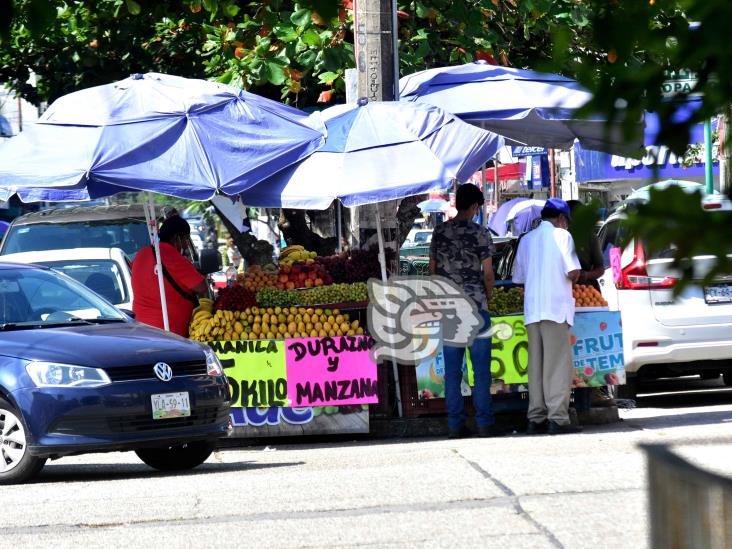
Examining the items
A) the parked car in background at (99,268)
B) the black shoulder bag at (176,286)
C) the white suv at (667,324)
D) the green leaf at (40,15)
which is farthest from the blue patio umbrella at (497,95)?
the green leaf at (40,15)

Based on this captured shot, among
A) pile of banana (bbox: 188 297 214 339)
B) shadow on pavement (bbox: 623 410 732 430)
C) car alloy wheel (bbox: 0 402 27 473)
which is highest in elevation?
pile of banana (bbox: 188 297 214 339)

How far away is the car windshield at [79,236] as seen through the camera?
16.2 m

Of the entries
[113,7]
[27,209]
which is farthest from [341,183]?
[27,209]

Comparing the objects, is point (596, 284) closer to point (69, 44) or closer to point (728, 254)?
point (728, 254)

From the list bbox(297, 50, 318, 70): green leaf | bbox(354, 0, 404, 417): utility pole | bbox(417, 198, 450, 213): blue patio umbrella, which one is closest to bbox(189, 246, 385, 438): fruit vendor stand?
bbox(354, 0, 404, 417): utility pole

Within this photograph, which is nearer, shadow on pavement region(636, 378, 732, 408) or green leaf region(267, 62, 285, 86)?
shadow on pavement region(636, 378, 732, 408)

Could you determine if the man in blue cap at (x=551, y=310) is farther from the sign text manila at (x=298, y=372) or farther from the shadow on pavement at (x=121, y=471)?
the shadow on pavement at (x=121, y=471)

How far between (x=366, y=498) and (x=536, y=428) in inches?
149

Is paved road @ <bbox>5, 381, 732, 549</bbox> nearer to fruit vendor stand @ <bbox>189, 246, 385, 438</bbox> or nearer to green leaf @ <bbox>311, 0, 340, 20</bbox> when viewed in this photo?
fruit vendor stand @ <bbox>189, 246, 385, 438</bbox>

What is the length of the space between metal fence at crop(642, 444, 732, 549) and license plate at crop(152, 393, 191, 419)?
6.66m

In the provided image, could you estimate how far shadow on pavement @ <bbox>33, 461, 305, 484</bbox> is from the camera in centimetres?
934

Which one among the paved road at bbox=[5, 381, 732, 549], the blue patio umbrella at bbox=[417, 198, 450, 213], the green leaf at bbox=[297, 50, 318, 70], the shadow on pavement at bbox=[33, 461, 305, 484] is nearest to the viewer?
the paved road at bbox=[5, 381, 732, 549]

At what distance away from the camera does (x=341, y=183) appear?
33.6 ft

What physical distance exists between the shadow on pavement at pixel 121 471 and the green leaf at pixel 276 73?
503 cm
